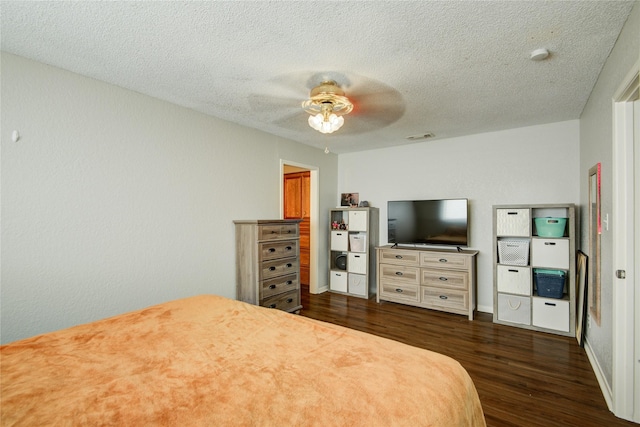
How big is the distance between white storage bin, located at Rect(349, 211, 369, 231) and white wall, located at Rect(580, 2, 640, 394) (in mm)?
2686

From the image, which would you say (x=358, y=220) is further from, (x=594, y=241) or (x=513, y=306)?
(x=594, y=241)

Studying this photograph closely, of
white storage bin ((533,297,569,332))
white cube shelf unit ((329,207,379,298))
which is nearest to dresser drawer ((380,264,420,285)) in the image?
white cube shelf unit ((329,207,379,298))

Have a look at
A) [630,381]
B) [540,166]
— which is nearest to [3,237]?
[630,381]

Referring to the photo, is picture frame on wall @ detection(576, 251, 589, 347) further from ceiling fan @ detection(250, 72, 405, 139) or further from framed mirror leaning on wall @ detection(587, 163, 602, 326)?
ceiling fan @ detection(250, 72, 405, 139)

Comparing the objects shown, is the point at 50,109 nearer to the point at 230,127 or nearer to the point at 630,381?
the point at 230,127

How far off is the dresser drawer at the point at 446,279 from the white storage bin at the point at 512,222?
698 millimetres

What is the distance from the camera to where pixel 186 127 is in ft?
10.00

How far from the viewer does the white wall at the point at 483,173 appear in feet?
11.6

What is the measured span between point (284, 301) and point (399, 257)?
1.74 meters

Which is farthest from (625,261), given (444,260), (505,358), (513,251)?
(444,260)

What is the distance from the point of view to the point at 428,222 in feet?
13.9

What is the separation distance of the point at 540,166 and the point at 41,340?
190 inches

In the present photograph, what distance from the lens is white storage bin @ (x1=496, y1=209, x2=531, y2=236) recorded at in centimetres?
343

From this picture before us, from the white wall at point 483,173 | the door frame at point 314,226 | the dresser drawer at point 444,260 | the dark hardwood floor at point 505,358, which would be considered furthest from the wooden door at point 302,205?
the dresser drawer at point 444,260
